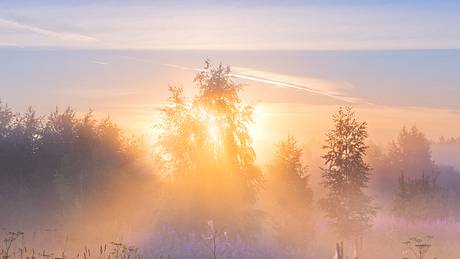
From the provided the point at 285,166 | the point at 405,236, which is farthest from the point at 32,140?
the point at 405,236

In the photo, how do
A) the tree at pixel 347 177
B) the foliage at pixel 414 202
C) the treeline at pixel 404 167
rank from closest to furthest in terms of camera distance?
the tree at pixel 347 177 → the foliage at pixel 414 202 → the treeline at pixel 404 167

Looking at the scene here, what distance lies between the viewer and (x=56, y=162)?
44.9 metres

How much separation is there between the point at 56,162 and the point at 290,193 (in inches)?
630

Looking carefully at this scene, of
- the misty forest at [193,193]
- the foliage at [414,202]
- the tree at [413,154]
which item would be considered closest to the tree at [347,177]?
the misty forest at [193,193]

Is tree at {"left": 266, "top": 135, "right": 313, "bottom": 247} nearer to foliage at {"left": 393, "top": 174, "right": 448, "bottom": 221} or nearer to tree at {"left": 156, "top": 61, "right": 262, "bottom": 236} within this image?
tree at {"left": 156, "top": 61, "right": 262, "bottom": 236}

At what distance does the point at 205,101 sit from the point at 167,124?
2623 millimetres

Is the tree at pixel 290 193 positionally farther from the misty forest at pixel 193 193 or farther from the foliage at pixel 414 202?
the foliage at pixel 414 202

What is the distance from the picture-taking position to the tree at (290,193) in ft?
131

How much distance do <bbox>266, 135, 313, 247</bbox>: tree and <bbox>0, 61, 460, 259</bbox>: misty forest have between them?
0.06m

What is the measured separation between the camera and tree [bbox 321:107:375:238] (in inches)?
1385

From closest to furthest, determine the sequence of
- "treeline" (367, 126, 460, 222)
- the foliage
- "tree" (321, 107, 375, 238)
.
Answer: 1. "tree" (321, 107, 375, 238)
2. the foliage
3. "treeline" (367, 126, 460, 222)

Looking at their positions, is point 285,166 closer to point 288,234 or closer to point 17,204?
point 288,234

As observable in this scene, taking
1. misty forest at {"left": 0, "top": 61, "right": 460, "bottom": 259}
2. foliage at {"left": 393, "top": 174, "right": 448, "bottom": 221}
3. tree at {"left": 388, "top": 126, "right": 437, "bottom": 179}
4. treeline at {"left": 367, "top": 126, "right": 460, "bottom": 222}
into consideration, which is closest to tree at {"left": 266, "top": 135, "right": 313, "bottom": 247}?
misty forest at {"left": 0, "top": 61, "right": 460, "bottom": 259}

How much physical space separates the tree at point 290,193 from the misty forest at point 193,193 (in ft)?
0.21
